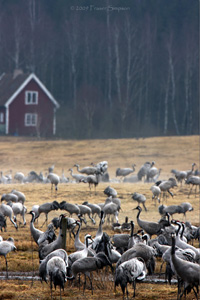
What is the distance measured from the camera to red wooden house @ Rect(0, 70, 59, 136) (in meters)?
44.4

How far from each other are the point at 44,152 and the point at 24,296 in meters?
27.7

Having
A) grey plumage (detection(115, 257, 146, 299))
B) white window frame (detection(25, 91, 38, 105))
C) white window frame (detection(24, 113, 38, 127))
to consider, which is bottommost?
grey plumage (detection(115, 257, 146, 299))

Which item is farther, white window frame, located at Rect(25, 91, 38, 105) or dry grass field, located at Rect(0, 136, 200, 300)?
white window frame, located at Rect(25, 91, 38, 105)

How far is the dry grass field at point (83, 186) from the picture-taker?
1080cm

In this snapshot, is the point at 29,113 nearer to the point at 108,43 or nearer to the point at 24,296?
the point at 108,43

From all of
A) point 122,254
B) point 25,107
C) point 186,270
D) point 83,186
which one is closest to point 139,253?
point 122,254

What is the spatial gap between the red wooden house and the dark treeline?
2711 millimetres

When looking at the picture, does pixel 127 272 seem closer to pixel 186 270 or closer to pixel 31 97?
pixel 186 270

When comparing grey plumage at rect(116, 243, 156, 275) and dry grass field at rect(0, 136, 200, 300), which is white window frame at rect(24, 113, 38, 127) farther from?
grey plumage at rect(116, 243, 156, 275)

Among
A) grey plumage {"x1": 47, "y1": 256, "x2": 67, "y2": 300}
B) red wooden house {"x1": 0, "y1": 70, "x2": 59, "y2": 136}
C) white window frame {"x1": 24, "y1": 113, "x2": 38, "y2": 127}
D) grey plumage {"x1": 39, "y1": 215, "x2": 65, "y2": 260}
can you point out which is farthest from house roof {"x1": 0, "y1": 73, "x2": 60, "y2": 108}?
grey plumage {"x1": 47, "y1": 256, "x2": 67, "y2": 300}

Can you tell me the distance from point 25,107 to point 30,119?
96 centimetres

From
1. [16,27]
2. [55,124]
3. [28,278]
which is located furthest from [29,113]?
[28,278]

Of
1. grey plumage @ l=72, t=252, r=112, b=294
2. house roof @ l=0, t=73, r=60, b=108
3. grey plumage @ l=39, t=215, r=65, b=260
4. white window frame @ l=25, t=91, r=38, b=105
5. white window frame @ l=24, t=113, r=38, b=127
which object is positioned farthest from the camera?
white window frame @ l=25, t=91, r=38, b=105

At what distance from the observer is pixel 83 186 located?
82.8 feet
